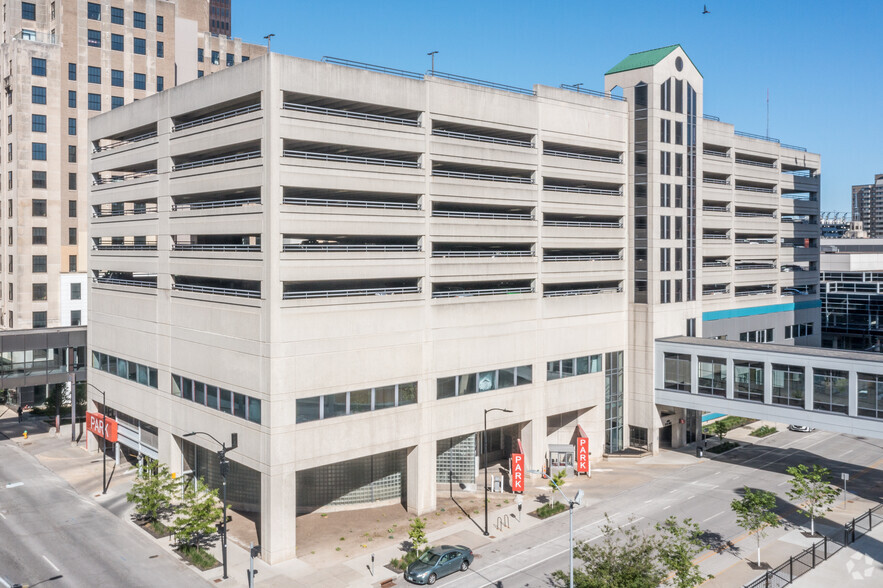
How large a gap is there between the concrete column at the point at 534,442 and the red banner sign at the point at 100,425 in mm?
32989

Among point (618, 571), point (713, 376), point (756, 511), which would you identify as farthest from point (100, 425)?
point (713, 376)

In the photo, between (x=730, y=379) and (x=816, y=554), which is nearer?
(x=816, y=554)

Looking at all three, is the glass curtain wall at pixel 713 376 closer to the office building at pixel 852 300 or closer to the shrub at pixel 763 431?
the shrub at pixel 763 431

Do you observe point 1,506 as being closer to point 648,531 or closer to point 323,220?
point 323,220

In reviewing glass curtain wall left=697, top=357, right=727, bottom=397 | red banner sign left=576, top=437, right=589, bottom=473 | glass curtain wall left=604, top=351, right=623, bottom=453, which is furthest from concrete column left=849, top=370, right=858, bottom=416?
red banner sign left=576, top=437, right=589, bottom=473

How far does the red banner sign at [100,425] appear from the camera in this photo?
2258 inches

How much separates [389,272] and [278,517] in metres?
17.2

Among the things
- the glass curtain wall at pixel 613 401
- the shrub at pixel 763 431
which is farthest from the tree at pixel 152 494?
the shrub at pixel 763 431

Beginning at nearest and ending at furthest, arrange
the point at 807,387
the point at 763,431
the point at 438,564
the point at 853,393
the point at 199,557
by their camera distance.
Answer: the point at 438,564 → the point at 199,557 → the point at 853,393 → the point at 807,387 → the point at 763,431

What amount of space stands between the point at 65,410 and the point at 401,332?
163ft

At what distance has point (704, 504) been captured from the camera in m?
52.1

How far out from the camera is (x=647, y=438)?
216 feet

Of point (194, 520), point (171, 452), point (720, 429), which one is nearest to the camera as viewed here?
point (194, 520)

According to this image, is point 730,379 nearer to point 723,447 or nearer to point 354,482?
point 723,447
